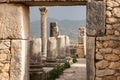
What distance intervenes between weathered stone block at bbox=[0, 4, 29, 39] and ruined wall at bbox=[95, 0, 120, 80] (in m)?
1.99

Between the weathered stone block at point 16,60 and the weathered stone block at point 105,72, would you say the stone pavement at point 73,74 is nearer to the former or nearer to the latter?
the weathered stone block at point 16,60

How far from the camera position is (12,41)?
8078 millimetres

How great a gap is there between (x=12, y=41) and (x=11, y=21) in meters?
0.51

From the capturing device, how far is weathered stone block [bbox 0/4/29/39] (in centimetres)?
809

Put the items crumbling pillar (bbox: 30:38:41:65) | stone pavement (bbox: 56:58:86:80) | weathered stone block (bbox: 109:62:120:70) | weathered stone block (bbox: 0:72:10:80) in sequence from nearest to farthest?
weathered stone block (bbox: 109:62:120:70), weathered stone block (bbox: 0:72:10:80), crumbling pillar (bbox: 30:38:41:65), stone pavement (bbox: 56:58:86:80)

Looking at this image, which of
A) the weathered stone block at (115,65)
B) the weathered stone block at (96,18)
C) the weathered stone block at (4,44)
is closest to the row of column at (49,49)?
the weathered stone block at (4,44)

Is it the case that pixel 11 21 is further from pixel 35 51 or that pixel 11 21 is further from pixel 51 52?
pixel 51 52

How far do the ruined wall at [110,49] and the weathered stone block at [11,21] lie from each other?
1.99m

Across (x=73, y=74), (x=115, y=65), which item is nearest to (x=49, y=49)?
(x=73, y=74)

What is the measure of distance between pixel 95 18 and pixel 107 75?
1.42 metres

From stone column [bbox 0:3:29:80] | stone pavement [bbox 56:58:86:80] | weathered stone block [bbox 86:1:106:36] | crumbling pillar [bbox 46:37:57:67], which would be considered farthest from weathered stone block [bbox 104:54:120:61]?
crumbling pillar [bbox 46:37:57:67]

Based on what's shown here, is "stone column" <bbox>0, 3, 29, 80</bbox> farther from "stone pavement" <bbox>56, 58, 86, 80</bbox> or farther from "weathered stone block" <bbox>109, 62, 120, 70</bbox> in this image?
"stone pavement" <bbox>56, 58, 86, 80</bbox>

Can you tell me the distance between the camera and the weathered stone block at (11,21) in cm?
809

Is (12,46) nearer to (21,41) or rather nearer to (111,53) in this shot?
(21,41)
